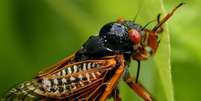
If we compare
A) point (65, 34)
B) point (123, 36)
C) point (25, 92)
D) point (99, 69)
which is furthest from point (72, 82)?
point (65, 34)

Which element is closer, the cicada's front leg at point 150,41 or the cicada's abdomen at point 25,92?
the cicada's front leg at point 150,41

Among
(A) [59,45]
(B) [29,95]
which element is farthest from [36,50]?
(B) [29,95]

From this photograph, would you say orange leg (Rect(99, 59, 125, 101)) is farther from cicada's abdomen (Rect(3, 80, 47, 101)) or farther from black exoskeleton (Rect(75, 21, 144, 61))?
cicada's abdomen (Rect(3, 80, 47, 101))

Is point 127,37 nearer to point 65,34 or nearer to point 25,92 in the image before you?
point 65,34

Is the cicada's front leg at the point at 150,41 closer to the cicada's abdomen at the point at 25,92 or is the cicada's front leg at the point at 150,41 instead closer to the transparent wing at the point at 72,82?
the transparent wing at the point at 72,82

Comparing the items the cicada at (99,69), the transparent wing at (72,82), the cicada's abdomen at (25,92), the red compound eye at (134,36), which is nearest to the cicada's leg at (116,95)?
the cicada at (99,69)

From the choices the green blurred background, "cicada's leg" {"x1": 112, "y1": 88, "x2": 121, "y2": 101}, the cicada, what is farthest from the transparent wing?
the green blurred background
